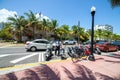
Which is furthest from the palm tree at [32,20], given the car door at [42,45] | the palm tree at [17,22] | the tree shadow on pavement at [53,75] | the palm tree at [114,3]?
the tree shadow on pavement at [53,75]

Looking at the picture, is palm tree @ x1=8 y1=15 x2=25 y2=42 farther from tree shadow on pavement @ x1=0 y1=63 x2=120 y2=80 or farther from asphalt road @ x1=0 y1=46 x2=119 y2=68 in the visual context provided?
tree shadow on pavement @ x1=0 y1=63 x2=120 y2=80

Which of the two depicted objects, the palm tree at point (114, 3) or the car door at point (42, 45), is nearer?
the palm tree at point (114, 3)

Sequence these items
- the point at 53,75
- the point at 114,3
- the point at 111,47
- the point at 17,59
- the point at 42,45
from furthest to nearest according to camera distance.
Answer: the point at 111,47, the point at 42,45, the point at 114,3, the point at 17,59, the point at 53,75

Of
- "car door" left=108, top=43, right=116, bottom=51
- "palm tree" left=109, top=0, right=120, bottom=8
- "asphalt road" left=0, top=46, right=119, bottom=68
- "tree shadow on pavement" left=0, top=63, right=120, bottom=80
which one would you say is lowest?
"tree shadow on pavement" left=0, top=63, right=120, bottom=80

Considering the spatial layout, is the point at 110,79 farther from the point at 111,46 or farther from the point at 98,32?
the point at 98,32

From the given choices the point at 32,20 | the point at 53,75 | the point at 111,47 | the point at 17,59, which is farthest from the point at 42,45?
the point at 32,20

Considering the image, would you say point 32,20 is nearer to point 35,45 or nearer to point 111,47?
point 35,45

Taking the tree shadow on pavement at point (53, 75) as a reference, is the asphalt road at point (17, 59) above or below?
above

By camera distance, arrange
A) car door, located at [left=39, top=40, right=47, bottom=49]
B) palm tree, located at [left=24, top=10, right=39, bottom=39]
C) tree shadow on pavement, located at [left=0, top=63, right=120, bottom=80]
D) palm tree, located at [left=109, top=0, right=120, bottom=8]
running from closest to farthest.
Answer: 1. tree shadow on pavement, located at [left=0, top=63, right=120, bottom=80]
2. palm tree, located at [left=109, top=0, right=120, bottom=8]
3. car door, located at [left=39, top=40, right=47, bottom=49]
4. palm tree, located at [left=24, top=10, right=39, bottom=39]

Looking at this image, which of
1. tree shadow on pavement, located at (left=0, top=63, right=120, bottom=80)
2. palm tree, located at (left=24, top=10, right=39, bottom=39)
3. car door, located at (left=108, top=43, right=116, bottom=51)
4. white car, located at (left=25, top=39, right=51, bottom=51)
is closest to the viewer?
tree shadow on pavement, located at (left=0, top=63, right=120, bottom=80)

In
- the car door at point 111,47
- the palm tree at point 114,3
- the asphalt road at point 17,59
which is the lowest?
the asphalt road at point 17,59

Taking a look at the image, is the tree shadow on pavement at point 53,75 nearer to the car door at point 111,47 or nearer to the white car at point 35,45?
the white car at point 35,45

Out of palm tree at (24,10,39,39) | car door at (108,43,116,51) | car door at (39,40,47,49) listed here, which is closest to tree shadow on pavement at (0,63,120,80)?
car door at (39,40,47,49)

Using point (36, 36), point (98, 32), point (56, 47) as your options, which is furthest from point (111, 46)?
point (98, 32)
